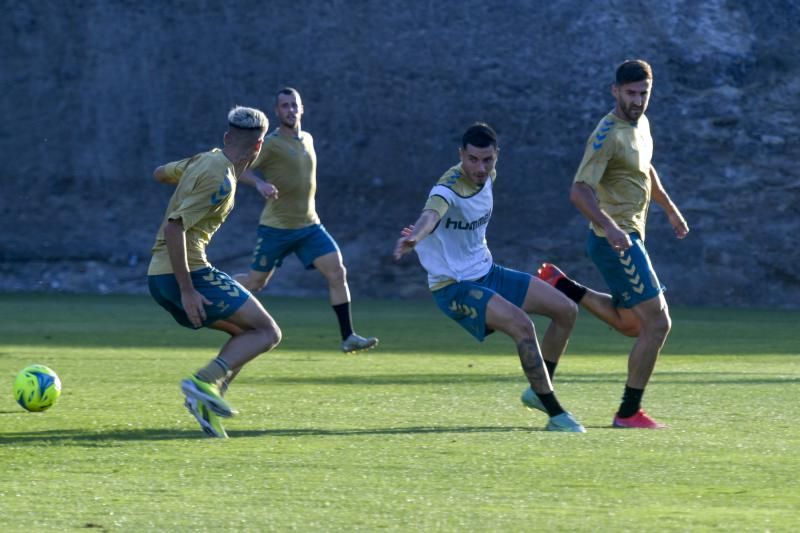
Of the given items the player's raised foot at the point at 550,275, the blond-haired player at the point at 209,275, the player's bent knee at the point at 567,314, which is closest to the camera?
the blond-haired player at the point at 209,275

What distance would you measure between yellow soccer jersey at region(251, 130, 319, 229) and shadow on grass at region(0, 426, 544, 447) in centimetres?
502

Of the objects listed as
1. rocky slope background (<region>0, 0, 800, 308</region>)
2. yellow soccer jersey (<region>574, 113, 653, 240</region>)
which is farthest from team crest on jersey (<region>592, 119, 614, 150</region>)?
rocky slope background (<region>0, 0, 800, 308</region>)

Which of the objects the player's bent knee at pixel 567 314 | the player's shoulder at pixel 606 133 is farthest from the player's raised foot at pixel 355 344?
the player's shoulder at pixel 606 133

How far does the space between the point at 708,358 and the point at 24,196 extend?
1758 centimetres

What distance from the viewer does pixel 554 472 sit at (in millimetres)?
6668

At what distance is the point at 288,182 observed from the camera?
13141mm

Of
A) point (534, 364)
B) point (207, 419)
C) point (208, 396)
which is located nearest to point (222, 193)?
point (208, 396)

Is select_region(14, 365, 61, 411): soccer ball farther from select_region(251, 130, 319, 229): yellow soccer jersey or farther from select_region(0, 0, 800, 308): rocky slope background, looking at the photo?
select_region(0, 0, 800, 308): rocky slope background

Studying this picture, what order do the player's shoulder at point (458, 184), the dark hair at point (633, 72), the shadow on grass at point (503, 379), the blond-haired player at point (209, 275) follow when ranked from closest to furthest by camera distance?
the blond-haired player at point (209, 275) < the dark hair at point (633, 72) < the player's shoulder at point (458, 184) < the shadow on grass at point (503, 379)

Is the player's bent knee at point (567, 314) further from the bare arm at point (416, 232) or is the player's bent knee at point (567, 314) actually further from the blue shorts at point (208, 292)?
the blue shorts at point (208, 292)

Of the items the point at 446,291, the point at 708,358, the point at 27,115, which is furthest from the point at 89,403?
the point at 27,115

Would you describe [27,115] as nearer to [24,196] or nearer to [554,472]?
[24,196]

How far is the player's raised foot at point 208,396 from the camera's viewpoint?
786 centimetres

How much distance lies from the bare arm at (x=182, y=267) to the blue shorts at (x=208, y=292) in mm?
193
